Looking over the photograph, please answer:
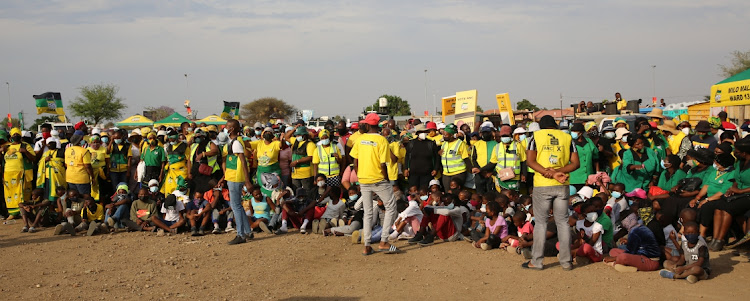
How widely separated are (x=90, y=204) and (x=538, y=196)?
8384mm

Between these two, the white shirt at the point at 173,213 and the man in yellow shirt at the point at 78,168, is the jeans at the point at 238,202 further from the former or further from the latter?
the man in yellow shirt at the point at 78,168

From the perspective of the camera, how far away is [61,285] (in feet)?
23.9

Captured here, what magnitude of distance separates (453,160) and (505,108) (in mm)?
8820

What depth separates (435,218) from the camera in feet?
31.3

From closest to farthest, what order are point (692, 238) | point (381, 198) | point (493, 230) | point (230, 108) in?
point (692, 238)
point (381, 198)
point (493, 230)
point (230, 108)

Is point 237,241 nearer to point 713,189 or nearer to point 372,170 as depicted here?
point 372,170

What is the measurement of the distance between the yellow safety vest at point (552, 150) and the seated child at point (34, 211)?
9356 millimetres

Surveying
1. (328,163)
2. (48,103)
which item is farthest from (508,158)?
(48,103)

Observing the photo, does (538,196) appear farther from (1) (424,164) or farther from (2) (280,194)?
(2) (280,194)

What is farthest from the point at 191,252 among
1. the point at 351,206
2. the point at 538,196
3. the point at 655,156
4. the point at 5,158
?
the point at 655,156

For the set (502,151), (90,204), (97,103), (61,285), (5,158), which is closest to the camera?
(61,285)

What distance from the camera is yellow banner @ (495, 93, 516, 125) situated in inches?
687

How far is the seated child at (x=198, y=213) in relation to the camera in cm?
1060

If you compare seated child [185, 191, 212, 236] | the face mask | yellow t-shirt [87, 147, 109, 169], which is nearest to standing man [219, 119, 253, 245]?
seated child [185, 191, 212, 236]
